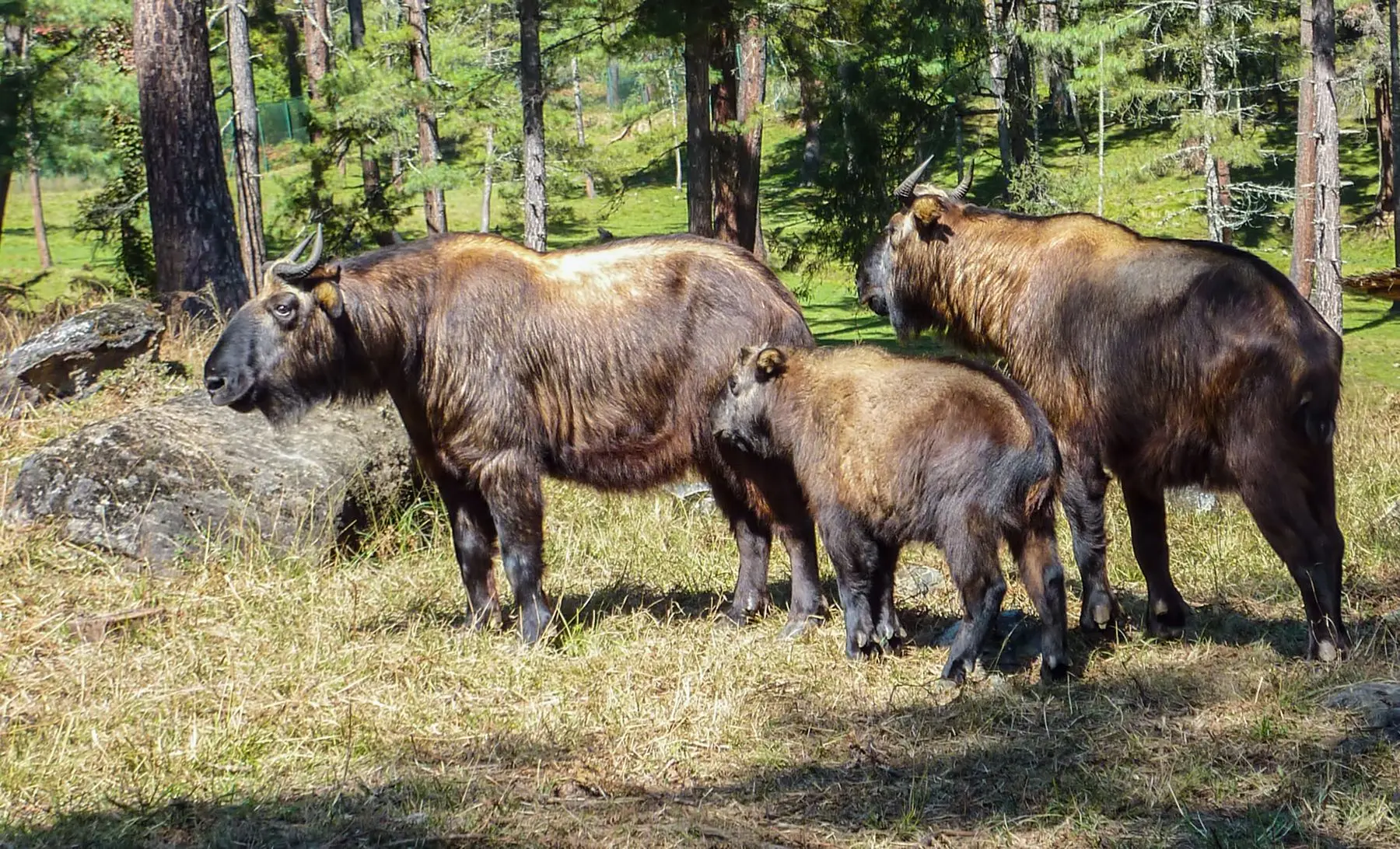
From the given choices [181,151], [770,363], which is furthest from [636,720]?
[181,151]

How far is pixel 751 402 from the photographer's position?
7367mm

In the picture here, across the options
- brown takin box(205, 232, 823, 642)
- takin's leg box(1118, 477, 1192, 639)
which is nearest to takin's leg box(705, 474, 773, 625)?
brown takin box(205, 232, 823, 642)

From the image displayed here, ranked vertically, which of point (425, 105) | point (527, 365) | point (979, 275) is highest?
point (425, 105)

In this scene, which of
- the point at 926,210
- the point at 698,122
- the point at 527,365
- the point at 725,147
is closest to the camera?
the point at 527,365

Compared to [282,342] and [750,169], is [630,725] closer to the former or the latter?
[282,342]

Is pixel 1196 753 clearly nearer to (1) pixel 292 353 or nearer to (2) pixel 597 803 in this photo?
(2) pixel 597 803

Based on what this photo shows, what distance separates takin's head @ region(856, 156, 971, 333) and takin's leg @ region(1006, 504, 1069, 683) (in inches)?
79.0

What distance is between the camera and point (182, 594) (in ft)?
26.2

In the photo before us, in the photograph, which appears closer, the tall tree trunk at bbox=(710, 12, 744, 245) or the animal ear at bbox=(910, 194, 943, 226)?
the animal ear at bbox=(910, 194, 943, 226)

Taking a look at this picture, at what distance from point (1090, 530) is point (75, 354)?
8167 millimetres

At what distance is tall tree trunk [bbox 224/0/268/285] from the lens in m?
18.4

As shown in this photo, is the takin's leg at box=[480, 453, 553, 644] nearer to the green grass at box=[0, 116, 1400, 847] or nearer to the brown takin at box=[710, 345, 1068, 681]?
the green grass at box=[0, 116, 1400, 847]

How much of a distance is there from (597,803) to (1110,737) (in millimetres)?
2162

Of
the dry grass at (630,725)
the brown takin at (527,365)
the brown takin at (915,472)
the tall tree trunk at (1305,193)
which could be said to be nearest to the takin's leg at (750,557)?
the brown takin at (527,365)
